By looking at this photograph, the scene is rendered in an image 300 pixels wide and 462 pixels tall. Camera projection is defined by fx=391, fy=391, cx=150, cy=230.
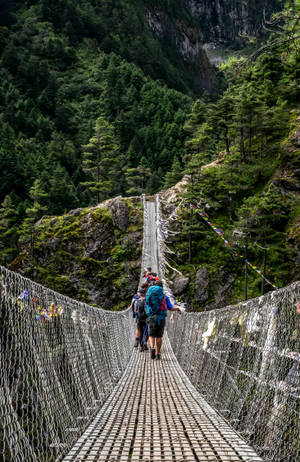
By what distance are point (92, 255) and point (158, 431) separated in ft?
53.4

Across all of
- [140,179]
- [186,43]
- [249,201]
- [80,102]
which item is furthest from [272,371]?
[186,43]

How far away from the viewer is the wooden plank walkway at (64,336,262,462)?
74.6 inches

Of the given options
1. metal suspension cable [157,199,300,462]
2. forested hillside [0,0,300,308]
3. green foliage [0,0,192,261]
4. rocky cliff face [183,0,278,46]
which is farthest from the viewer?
rocky cliff face [183,0,278,46]

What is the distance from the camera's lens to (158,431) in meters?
2.29

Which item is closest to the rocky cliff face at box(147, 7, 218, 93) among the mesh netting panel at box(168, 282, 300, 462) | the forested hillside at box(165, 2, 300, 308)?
the forested hillside at box(165, 2, 300, 308)

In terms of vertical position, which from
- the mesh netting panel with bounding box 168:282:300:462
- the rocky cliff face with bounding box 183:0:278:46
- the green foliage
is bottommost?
the mesh netting panel with bounding box 168:282:300:462

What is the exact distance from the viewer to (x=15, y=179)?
106 feet

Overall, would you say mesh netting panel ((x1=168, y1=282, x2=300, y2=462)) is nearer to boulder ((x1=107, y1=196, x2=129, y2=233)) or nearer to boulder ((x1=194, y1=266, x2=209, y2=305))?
boulder ((x1=194, y1=266, x2=209, y2=305))

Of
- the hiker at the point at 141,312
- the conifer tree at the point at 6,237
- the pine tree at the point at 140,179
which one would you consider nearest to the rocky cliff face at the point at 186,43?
the pine tree at the point at 140,179

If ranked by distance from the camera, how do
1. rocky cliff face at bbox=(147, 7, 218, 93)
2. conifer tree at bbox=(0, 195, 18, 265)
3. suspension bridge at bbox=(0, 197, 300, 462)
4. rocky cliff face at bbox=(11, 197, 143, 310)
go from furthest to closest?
rocky cliff face at bbox=(147, 7, 218, 93) < conifer tree at bbox=(0, 195, 18, 265) < rocky cliff face at bbox=(11, 197, 143, 310) < suspension bridge at bbox=(0, 197, 300, 462)

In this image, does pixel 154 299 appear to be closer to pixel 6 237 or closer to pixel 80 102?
pixel 6 237

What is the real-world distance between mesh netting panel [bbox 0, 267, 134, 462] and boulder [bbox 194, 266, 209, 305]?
503 inches

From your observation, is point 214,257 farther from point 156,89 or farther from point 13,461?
point 156,89

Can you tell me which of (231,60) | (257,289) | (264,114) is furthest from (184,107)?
(231,60)
